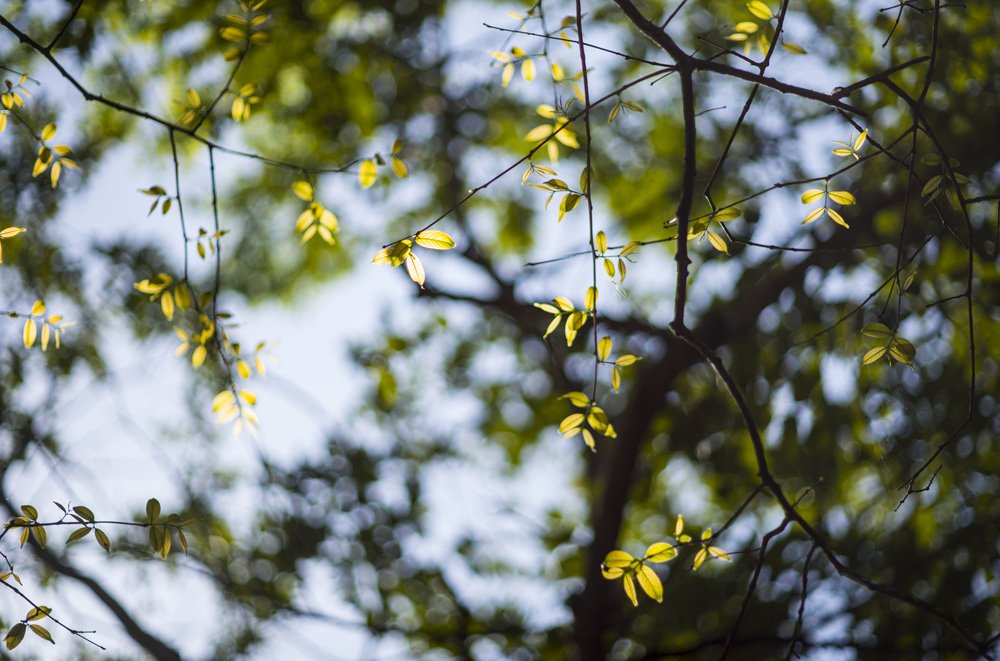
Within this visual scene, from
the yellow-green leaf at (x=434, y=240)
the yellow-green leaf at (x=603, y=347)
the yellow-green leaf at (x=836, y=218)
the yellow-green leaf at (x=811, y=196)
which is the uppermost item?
the yellow-green leaf at (x=811, y=196)

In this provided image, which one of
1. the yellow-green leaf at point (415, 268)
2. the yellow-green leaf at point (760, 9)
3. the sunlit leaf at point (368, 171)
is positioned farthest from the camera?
the sunlit leaf at point (368, 171)

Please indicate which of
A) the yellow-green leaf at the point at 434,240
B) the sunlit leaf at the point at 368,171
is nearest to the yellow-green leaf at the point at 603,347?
the yellow-green leaf at the point at 434,240

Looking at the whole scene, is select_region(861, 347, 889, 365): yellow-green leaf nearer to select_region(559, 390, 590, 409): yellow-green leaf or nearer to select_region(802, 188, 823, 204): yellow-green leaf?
select_region(802, 188, 823, 204): yellow-green leaf

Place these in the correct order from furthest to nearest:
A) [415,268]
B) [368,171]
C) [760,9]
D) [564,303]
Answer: [368,171] → [760,9] → [564,303] → [415,268]

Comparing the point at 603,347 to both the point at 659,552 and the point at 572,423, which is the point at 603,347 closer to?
the point at 572,423

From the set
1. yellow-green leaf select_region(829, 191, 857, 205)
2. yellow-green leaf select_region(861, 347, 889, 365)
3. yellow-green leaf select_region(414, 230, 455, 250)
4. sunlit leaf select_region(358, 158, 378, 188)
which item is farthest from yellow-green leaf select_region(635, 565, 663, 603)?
sunlit leaf select_region(358, 158, 378, 188)

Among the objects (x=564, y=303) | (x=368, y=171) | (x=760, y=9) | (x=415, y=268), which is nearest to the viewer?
(x=415, y=268)

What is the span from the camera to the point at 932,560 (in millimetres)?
2803

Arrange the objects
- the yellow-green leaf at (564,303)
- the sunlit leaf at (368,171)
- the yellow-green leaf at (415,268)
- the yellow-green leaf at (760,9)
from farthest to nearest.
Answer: the sunlit leaf at (368,171), the yellow-green leaf at (760,9), the yellow-green leaf at (564,303), the yellow-green leaf at (415,268)

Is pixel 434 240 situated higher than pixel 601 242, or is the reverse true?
pixel 601 242

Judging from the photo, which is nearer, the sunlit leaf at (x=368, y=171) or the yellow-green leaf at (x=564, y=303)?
the yellow-green leaf at (x=564, y=303)

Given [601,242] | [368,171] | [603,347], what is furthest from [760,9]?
[368,171]

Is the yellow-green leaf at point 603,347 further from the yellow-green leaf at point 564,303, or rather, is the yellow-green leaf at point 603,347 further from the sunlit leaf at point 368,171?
the sunlit leaf at point 368,171

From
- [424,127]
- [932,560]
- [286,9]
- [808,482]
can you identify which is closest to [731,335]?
[808,482]
